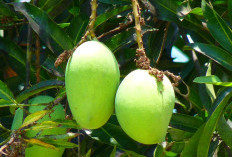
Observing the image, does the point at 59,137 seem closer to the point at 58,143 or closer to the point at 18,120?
the point at 58,143

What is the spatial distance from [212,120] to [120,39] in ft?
1.38

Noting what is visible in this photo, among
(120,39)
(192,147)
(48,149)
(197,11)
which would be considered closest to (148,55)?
(120,39)

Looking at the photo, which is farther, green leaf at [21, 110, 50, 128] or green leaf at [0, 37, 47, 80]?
green leaf at [0, 37, 47, 80]

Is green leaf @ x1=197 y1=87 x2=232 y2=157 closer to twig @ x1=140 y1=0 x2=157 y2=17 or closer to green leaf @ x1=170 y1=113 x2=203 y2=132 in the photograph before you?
green leaf @ x1=170 y1=113 x2=203 y2=132

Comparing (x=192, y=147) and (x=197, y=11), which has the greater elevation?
(x=197, y=11)

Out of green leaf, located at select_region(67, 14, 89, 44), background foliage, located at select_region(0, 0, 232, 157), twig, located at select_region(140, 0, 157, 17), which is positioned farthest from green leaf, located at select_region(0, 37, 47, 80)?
twig, located at select_region(140, 0, 157, 17)

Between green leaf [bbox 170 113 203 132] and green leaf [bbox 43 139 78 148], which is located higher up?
green leaf [bbox 43 139 78 148]

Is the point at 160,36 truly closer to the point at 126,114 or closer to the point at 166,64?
the point at 166,64

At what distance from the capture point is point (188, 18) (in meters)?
1.72

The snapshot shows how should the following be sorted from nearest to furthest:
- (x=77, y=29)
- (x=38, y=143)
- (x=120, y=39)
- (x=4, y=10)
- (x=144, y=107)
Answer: (x=144, y=107) → (x=38, y=143) → (x=120, y=39) → (x=77, y=29) → (x=4, y=10)

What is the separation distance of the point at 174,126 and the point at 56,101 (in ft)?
1.54

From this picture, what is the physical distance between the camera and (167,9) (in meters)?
1.71

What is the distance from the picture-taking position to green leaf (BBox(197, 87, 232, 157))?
1.38 m

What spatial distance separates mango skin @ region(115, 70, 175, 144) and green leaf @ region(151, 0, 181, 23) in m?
0.55
